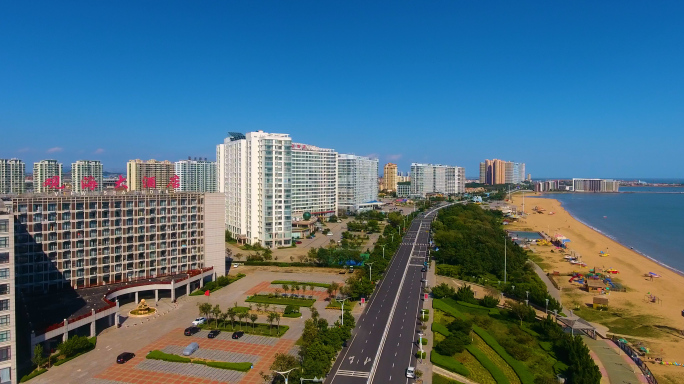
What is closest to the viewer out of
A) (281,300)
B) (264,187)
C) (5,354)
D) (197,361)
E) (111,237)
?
(5,354)

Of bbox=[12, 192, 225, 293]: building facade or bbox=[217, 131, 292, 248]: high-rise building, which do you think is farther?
bbox=[217, 131, 292, 248]: high-rise building

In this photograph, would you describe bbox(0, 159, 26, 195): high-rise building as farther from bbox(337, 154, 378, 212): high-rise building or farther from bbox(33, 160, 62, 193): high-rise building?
bbox(337, 154, 378, 212): high-rise building

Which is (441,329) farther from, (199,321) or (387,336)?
(199,321)

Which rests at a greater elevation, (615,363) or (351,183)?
(351,183)

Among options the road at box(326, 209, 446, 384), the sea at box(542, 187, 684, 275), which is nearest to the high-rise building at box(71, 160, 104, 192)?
the road at box(326, 209, 446, 384)

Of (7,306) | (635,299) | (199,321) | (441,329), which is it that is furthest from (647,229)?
(7,306)

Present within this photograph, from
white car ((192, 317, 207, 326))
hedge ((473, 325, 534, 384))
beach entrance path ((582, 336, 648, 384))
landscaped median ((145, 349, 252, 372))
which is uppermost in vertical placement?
white car ((192, 317, 207, 326))

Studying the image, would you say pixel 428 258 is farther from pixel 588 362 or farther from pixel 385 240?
pixel 588 362
